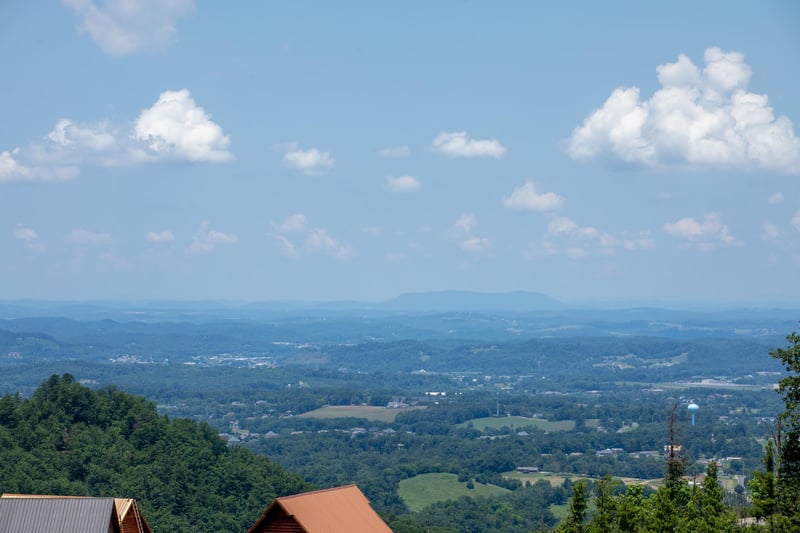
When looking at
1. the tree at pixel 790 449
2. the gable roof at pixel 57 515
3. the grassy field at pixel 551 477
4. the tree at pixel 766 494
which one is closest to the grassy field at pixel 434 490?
the grassy field at pixel 551 477

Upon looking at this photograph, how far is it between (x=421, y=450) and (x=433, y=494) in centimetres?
4479

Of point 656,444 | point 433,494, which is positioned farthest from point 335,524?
point 656,444

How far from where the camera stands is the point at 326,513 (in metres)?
34.9

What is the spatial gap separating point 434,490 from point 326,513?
11235 cm

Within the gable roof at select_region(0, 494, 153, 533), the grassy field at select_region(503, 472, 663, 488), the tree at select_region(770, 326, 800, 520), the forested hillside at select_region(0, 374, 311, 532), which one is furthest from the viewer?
the grassy field at select_region(503, 472, 663, 488)

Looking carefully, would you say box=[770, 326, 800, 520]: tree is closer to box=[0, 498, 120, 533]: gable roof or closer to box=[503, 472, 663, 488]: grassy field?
box=[0, 498, 120, 533]: gable roof

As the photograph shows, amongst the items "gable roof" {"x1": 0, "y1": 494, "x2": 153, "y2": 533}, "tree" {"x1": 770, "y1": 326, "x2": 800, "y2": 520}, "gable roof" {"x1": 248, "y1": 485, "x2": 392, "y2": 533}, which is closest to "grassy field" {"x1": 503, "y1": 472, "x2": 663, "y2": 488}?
"tree" {"x1": 770, "y1": 326, "x2": 800, "y2": 520}

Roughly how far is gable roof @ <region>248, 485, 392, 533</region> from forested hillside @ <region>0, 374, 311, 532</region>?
48875 millimetres

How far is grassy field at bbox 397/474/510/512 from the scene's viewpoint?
5436 inches

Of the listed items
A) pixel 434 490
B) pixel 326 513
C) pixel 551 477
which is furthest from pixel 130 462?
pixel 551 477

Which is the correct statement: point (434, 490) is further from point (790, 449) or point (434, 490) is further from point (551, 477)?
point (790, 449)

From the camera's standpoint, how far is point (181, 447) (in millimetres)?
93750

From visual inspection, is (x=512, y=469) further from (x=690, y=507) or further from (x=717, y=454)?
(x=690, y=507)

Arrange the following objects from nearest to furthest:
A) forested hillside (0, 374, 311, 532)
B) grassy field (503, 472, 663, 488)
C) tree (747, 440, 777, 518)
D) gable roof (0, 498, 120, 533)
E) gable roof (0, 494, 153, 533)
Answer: gable roof (0, 498, 120, 533), gable roof (0, 494, 153, 533), tree (747, 440, 777, 518), forested hillside (0, 374, 311, 532), grassy field (503, 472, 663, 488)
